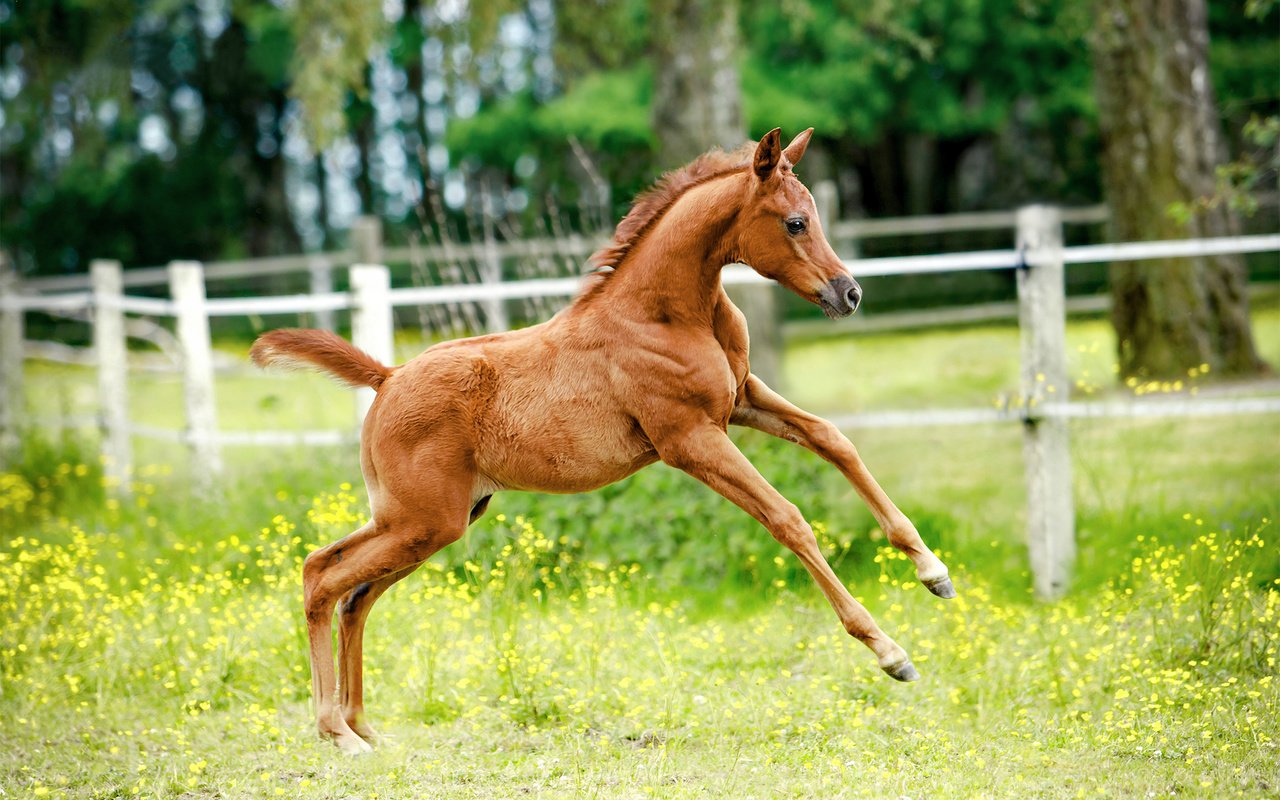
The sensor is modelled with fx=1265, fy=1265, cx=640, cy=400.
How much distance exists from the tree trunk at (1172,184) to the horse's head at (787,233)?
715cm

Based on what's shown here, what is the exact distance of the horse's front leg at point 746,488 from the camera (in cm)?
399

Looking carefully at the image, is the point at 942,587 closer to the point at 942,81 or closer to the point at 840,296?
the point at 840,296

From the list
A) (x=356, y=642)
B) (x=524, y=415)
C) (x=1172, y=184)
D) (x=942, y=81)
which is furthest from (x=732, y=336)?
(x=942, y=81)

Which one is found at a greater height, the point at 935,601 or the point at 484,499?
the point at 484,499

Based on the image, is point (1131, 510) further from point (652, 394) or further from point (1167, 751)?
point (652, 394)

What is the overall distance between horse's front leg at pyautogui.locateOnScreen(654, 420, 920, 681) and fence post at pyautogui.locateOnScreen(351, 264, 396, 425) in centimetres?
340

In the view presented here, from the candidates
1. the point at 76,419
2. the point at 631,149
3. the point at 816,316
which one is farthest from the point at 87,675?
the point at 631,149

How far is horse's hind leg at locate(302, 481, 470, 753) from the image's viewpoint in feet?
14.1

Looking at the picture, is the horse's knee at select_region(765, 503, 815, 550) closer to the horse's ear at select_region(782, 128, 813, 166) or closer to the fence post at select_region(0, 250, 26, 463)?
the horse's ear at select_region(782, 128, 813, 166)

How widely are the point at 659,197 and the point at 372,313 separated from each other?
3.26 metres

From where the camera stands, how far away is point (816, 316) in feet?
57.8

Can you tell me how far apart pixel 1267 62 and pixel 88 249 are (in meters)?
22.0

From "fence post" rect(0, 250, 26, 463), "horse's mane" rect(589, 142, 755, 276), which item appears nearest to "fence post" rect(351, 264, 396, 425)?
"horse's mane" rect(589, 142, 755, 276)

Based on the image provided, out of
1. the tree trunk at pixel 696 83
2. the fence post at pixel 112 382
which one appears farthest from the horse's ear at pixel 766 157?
the fence post at pixel 112 382
